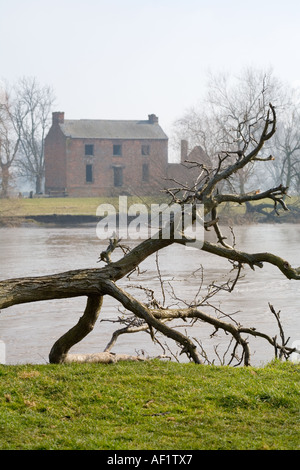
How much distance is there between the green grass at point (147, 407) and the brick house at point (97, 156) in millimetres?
69824

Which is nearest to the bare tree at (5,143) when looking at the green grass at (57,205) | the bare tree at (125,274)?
the green grass at (57,205)

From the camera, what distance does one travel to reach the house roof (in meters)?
81.7

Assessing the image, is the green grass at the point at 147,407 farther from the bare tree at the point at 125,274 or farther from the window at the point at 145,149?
the window at the point at 145,149

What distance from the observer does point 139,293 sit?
20.8 meters

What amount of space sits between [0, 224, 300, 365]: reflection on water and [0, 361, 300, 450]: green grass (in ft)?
7.98

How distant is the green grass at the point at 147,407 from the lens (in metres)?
6.47

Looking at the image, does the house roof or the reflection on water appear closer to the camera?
the reflection on water

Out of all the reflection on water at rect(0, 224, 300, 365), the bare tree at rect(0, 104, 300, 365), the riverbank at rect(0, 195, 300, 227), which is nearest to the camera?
the bare tree at rect(0, 104, 300, 365)

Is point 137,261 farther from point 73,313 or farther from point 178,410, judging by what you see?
point 73,313

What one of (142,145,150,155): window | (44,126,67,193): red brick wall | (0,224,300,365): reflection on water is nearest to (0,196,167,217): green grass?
(44,126,67,193): red brick wall

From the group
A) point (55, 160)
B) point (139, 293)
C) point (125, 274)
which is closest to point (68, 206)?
point (55, 160)

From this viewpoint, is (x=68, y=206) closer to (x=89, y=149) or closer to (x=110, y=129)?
(x=89, y=149)

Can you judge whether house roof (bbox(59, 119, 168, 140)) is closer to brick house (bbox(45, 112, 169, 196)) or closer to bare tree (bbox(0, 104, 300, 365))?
brick house (bbox(45, 112, 169, 196))
